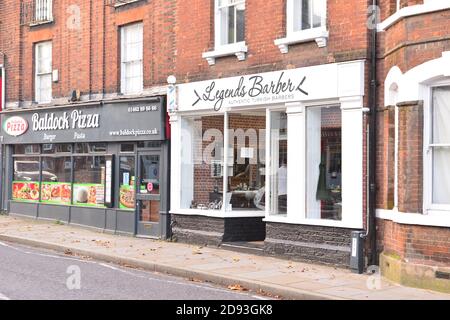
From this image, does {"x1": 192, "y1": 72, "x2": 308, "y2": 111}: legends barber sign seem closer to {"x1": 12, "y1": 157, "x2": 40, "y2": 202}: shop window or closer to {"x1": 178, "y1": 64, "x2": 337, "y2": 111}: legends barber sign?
{"x1": 178, "y1": 64, "x2": 337, "y2": 111}: legends barber sign

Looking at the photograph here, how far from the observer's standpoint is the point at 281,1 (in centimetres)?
1338

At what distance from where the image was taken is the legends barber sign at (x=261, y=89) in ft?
40.8

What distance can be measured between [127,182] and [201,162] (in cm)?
282

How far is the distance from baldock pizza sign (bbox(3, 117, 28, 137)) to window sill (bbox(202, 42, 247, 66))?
8569 millimetres

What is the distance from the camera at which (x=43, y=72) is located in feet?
68.8

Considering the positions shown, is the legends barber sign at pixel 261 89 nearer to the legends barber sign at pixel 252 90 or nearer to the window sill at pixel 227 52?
the legends barber sign at pixel 252 90

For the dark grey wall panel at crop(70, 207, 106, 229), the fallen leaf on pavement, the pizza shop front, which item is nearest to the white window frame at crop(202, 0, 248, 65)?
the pizza shop front

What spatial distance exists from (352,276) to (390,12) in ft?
15.2

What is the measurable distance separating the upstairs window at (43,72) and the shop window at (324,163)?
1068 cm

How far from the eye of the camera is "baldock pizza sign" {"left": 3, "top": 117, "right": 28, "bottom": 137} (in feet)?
69.0

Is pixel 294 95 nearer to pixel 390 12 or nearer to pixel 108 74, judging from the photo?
pixel 390 12

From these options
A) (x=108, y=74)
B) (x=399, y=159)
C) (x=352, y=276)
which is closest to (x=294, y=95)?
(x=399, y=159)

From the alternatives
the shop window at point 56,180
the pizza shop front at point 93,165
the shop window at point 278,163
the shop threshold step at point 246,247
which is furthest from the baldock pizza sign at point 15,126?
the shop window at point 278,163

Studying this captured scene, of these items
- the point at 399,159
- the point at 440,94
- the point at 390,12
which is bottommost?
the point at 399,159
